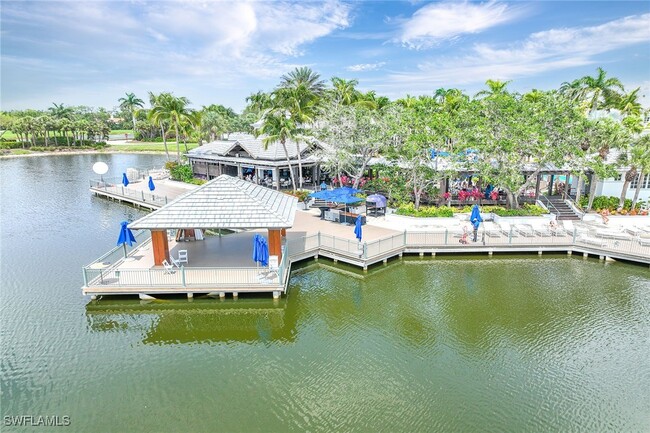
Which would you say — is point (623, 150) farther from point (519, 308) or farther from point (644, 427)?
point (644, 427)

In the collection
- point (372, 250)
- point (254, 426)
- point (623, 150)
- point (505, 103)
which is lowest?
point (254, 426)

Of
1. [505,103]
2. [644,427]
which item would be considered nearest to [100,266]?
[644,427]

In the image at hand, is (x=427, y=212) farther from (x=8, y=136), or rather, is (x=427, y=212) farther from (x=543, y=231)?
(x=8, y=136)

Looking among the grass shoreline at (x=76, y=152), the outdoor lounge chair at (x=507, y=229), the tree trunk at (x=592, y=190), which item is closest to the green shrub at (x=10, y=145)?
the grass shoreline at (x=76, y=152)

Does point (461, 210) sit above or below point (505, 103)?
below

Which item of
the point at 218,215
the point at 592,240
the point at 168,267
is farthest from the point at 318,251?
the point at 592,240

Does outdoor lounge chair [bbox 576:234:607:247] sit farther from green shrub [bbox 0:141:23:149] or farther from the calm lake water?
green shrub [bbox 0:141:23:149]
